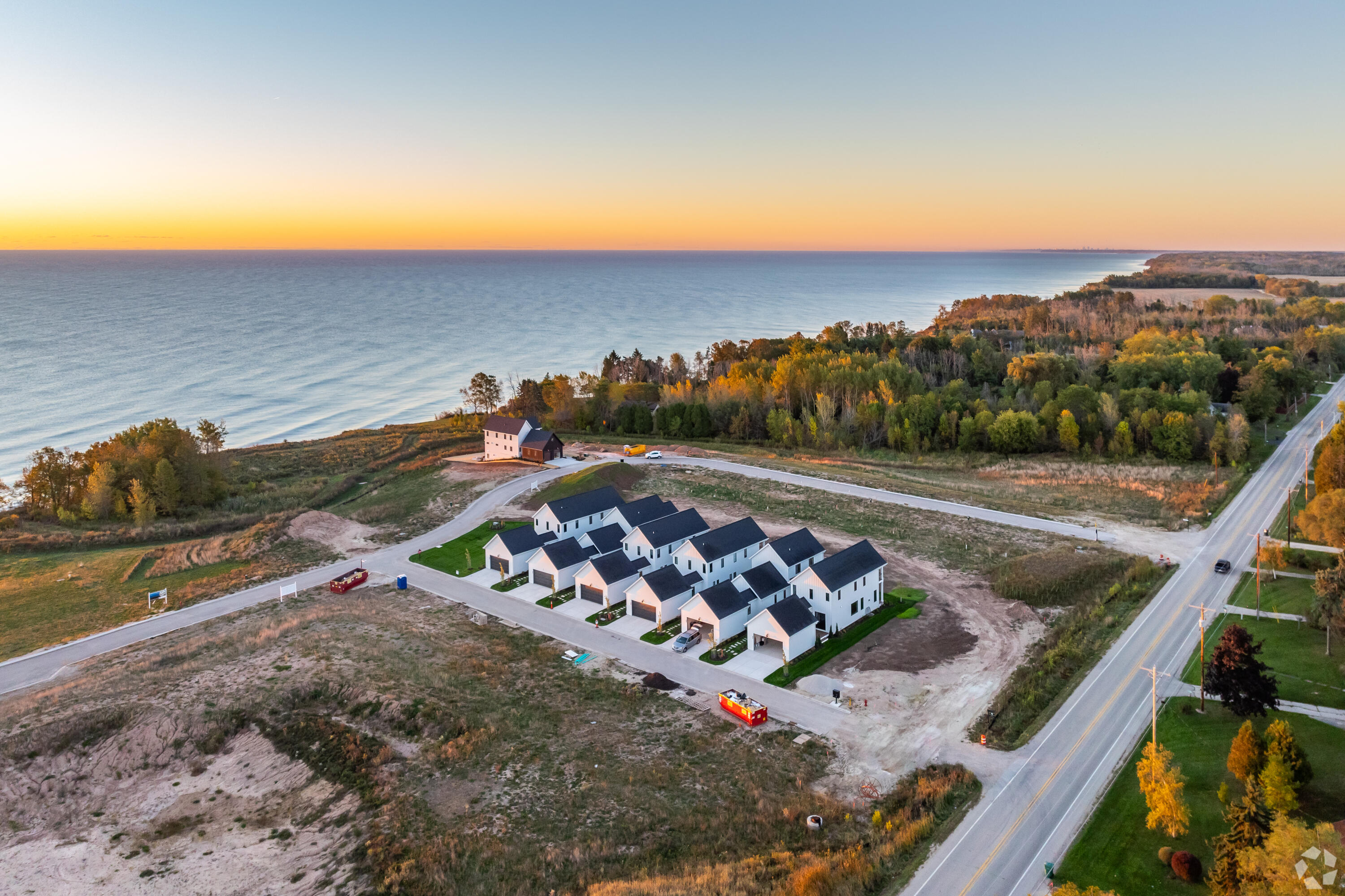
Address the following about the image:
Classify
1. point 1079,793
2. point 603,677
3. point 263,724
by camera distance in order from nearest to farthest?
1. point 1079,793
2. point 263,724
3. point 603,677

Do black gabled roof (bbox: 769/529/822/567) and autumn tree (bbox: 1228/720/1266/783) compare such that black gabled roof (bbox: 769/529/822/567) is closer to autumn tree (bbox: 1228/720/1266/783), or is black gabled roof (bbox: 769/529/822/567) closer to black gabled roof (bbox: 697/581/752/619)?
black gabled roof (bbox: 697/581/752/619)

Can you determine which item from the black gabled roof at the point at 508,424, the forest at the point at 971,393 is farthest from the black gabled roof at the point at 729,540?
the forest at the point at 971,393

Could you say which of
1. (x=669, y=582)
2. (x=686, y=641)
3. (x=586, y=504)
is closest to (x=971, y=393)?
(x=586, y=504)

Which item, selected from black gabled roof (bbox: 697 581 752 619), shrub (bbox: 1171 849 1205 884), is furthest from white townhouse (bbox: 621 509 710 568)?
shrub (bbox: 1171 849 1205 884)

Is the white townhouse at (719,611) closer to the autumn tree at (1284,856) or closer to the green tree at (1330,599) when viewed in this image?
the autumn tree at (1284,856)

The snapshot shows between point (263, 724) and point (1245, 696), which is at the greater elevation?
point (1245, 696)

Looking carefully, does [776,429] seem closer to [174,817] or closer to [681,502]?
[681,502]

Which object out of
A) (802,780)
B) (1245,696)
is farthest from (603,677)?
(1245,696)

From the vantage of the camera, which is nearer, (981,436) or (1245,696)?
(1245,696)
